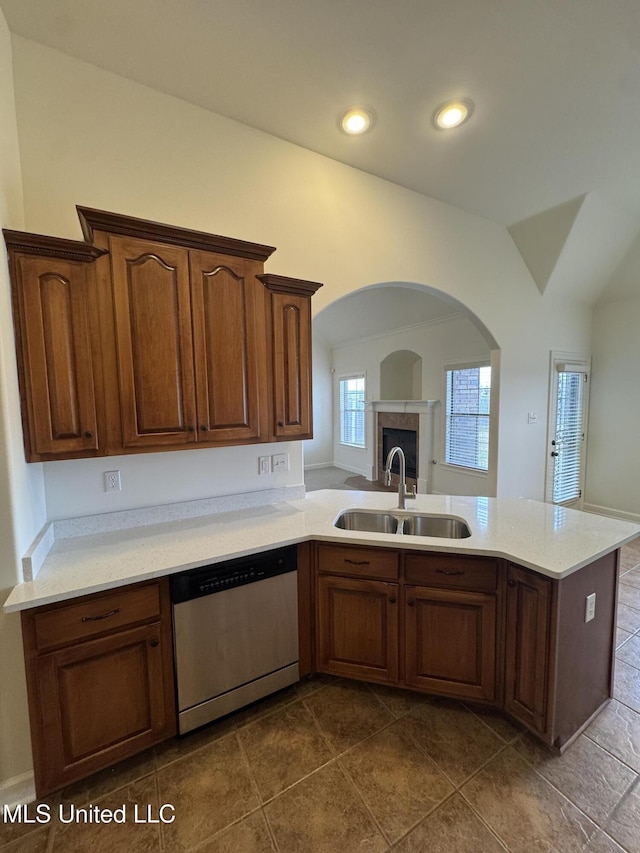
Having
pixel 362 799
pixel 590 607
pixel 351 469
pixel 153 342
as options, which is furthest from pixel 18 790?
pixel 351 469

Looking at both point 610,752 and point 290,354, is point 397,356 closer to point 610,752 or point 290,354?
point 290,354

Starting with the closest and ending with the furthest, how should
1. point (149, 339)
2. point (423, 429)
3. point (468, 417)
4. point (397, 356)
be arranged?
1. point (149, 339)
2. point (468, 417)
3. point (423, 429)
4. point (397, 356)

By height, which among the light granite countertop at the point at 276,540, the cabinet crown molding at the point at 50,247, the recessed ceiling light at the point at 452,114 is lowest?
the light granite countertop at the point at 276,540

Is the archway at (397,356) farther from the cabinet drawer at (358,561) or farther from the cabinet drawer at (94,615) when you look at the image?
the cabinet drawer at (94,615)

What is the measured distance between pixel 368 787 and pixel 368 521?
121 centimetres

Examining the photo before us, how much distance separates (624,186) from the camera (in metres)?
3.12

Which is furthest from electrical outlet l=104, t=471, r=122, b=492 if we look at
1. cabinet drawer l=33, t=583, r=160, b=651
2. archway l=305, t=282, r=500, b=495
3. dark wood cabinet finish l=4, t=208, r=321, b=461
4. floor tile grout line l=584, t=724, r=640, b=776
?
floor tile grout line l=584, t=724, r=640, b=776

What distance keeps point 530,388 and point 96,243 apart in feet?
13.6

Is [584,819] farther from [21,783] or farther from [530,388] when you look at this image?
[530,388]

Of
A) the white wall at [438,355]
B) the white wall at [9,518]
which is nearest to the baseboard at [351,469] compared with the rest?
the white wall at [438,355]

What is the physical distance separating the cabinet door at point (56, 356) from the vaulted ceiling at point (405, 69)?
120 cm

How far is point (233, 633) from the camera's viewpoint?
5.74 feet

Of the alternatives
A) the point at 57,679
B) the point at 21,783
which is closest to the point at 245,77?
the point at 57,679

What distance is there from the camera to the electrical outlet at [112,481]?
1.99 metres
